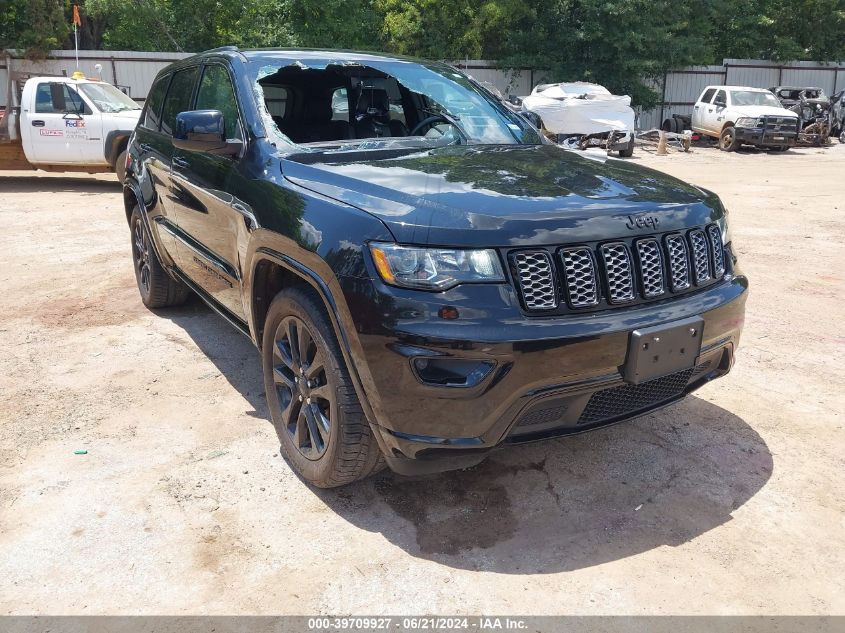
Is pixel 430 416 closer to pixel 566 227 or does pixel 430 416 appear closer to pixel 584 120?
pixel 566 227

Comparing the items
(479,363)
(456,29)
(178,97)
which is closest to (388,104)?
(178,97)

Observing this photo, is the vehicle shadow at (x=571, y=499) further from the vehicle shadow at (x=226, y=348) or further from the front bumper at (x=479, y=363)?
the vehicle shadow at (x=226, y=348)

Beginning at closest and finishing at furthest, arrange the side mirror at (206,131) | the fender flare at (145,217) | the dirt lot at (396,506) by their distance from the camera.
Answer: the dirt lot at (396,506)
the side mirror at (206,131)
the fender flare at (145,217)

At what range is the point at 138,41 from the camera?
81.5 feet

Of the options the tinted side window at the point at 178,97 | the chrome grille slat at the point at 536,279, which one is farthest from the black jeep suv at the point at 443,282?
the tinted side window at the point at 178,97

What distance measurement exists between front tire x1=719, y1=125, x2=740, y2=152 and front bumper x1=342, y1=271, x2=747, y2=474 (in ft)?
67.6

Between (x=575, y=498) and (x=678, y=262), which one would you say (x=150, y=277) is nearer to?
(x=575, y=498)

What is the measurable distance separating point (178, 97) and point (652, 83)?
25.7m

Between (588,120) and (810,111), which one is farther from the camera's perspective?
(810,111)

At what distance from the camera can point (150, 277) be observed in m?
5.52

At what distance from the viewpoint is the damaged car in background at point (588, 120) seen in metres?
18.9

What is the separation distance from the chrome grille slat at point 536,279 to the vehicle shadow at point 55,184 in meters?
11.6

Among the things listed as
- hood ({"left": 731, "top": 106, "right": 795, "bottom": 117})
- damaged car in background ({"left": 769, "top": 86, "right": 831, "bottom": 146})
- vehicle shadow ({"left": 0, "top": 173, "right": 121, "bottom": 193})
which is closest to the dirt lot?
vehicle shadow ({"left": 0, "top": 173, "right": 121, "bottom": 193})

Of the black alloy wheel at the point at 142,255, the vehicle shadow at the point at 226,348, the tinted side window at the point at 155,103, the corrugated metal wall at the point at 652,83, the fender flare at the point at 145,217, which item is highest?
the corrugated metal wall at the point at 652,83
